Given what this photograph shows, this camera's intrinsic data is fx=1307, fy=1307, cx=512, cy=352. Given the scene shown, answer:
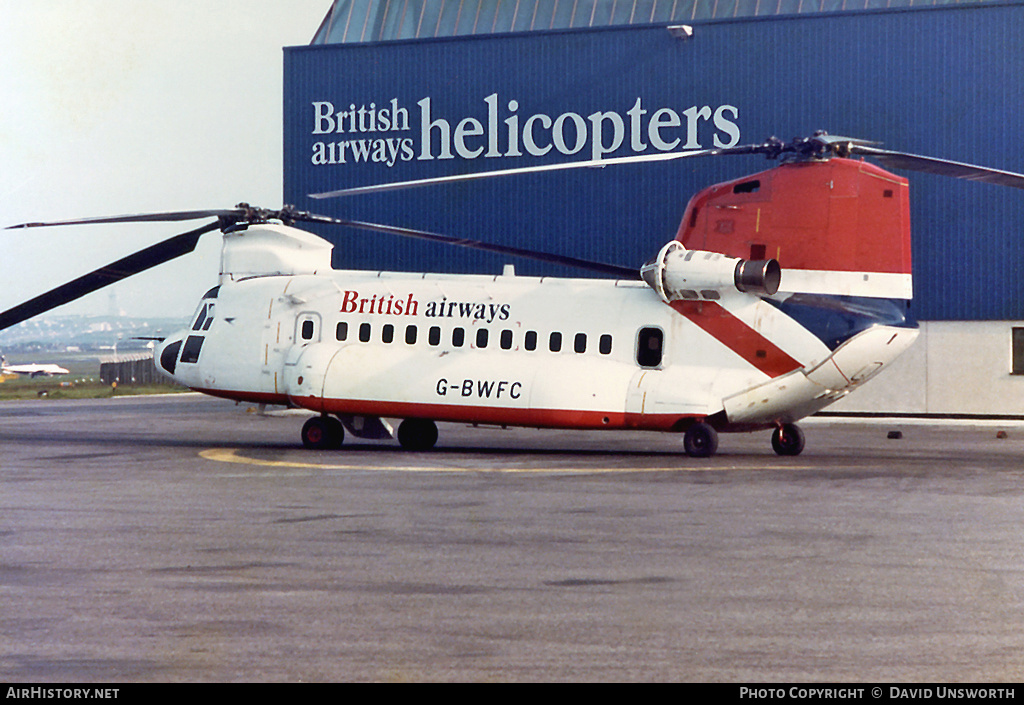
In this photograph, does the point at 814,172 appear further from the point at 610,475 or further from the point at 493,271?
the point at 493,271

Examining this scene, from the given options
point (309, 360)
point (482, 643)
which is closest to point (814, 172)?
point (309, 360)

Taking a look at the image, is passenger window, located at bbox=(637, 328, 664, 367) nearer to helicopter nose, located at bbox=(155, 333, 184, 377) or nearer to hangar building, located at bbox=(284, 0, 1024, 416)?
helicopter nose, located at bbox=(155, 333, 184, 377)

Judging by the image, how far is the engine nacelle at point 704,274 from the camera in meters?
23.6

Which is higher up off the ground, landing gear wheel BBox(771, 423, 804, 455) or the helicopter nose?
the helicopter nose

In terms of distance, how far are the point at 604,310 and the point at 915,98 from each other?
1870cm

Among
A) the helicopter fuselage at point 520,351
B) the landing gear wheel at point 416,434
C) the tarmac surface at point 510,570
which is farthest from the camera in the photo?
the landing gear wheel at point 416,434

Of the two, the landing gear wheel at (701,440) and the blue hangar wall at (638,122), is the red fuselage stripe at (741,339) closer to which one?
the landing gear wheel at (701,440)

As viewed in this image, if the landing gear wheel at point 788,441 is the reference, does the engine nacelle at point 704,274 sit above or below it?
above

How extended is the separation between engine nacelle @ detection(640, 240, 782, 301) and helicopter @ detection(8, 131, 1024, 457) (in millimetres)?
38

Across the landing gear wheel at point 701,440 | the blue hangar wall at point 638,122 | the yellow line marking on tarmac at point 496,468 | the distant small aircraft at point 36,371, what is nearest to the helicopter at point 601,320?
the landing gear wheel at point 701,440

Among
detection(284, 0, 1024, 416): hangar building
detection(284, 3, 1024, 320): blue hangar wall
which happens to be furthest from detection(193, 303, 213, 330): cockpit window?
detection(284, 0, 1024, 416): hangar building

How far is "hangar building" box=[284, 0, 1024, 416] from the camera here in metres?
38.9

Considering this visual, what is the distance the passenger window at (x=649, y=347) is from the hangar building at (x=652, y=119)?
55.3 ft
